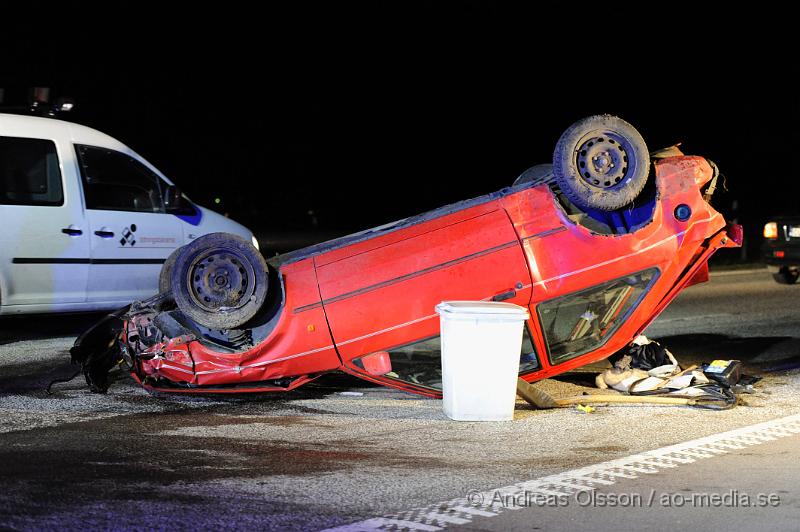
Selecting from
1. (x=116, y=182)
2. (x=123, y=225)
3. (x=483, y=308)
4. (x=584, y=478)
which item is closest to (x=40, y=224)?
(x=123, y=225)

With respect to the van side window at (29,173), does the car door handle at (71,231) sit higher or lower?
lower

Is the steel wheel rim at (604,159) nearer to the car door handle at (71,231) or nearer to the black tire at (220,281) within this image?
the black tire at (220,281)

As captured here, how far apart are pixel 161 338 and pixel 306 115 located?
49531mm

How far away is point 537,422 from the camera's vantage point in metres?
7.07

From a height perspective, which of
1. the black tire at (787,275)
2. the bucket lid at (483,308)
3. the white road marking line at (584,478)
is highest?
the bucket lid at (483,308)

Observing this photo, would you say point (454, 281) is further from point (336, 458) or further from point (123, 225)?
point (123, 225)

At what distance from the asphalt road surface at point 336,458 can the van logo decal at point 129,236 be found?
1630 millimetres

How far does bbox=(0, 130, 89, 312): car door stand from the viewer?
985 cm

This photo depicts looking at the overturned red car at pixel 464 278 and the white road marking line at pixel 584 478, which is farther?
the overturned red car at pixel 464 278

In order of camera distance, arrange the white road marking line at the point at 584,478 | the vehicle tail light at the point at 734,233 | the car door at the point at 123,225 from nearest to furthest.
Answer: the white road marking line at the point at 584,478
the vehicle tail light at the point at 734,233
the car door at the point at 123,225

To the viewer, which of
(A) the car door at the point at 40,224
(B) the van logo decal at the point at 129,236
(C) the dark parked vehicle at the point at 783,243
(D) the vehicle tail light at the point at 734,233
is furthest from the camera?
(C) the dark parked vehicle at the point at 783,243

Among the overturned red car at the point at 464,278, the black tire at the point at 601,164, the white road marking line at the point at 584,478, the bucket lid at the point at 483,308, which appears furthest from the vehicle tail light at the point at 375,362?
the white road marking line at the point at 584,478

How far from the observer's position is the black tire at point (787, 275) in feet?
53.9

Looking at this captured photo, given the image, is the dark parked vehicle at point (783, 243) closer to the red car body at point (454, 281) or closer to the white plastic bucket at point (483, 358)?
the red car body at point (454, 281)
